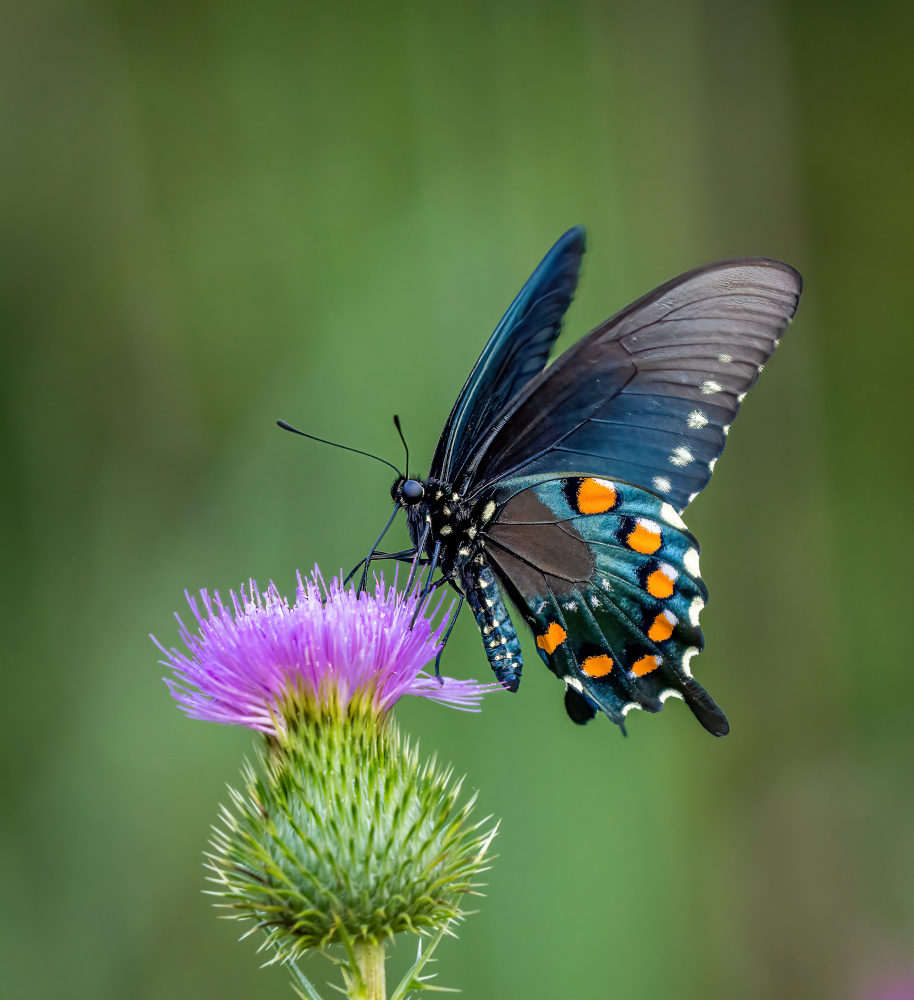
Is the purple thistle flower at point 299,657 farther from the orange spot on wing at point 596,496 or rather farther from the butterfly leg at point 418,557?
the orange spot on wing at point 596,496

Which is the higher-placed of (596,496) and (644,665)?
(596,496)

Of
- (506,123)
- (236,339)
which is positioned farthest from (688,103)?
(236,339)

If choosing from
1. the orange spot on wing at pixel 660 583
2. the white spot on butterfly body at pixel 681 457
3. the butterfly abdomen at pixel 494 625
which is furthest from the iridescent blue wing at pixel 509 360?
the orange spot on wing at pixel 660 583

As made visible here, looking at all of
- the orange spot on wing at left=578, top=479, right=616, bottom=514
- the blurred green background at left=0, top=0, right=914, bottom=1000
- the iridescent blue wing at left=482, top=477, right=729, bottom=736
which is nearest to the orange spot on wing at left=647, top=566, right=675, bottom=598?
the iridescent blue wing at left=482, top=477, right=729, bottom=736

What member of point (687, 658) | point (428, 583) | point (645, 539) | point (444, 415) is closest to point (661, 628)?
point (687, 658)

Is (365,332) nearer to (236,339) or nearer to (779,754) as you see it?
(236,339)

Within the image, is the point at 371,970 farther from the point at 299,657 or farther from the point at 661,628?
the point at 661,628
